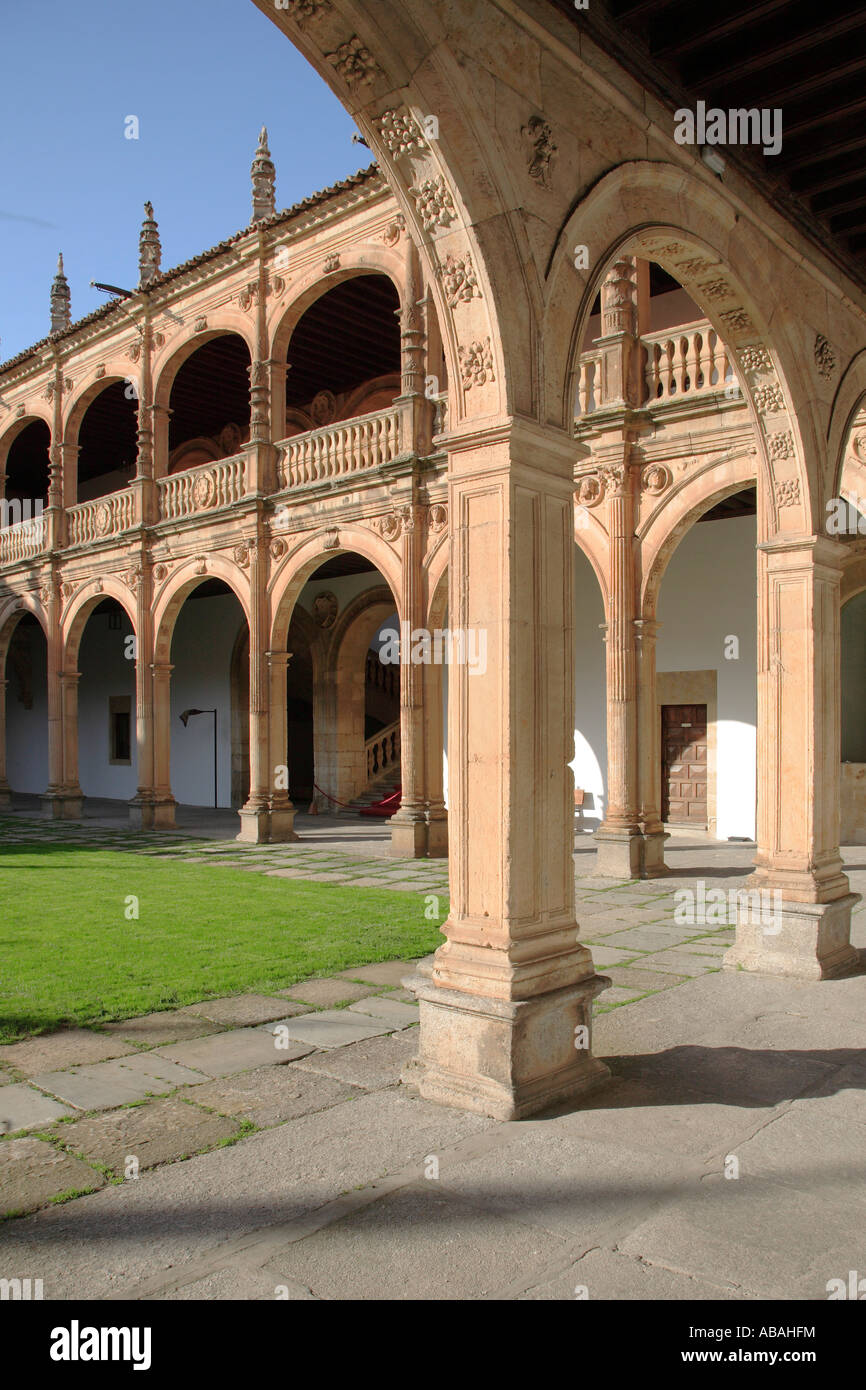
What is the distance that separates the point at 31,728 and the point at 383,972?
73.8ft

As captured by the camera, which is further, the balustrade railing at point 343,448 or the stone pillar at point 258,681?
the stone pillar at point 258,681

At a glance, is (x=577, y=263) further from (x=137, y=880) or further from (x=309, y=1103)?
(x=137, y=880)

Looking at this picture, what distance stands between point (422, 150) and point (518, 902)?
270 centimetres

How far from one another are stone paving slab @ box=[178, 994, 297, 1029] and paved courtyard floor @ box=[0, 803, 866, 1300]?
0.7 inches

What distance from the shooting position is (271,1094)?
3963 mm

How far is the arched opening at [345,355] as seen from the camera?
46.1 feet

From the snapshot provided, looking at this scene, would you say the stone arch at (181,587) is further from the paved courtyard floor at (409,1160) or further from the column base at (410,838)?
the paved courtyard floor at (409,1160)

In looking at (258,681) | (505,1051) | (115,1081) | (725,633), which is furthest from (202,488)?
(505,1051)

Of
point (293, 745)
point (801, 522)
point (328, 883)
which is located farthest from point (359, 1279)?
point (293, 745)

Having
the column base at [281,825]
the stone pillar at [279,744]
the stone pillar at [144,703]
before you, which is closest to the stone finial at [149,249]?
the stone pillar at [144,703]

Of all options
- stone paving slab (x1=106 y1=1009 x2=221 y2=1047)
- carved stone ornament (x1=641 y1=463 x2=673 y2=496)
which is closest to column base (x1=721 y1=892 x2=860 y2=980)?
stone paving slab (x1=106 y1=1009 x2=221 y2=1047)

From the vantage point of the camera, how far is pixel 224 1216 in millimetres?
2898

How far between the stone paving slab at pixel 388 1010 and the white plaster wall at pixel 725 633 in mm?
8447

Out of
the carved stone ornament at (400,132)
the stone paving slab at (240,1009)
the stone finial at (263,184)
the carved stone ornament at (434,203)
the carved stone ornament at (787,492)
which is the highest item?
the stone finial at (263,184)
